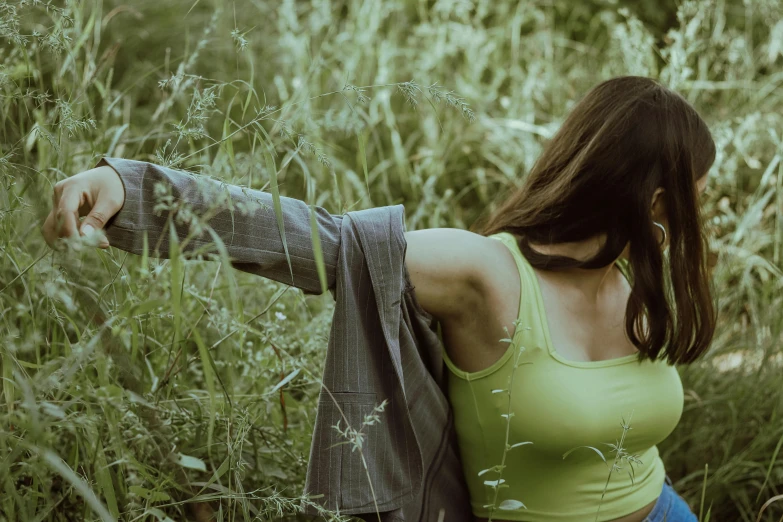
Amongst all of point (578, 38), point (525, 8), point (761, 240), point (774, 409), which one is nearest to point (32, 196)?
point (774, 409)

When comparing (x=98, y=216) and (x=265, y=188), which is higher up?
(x=98, y=216)

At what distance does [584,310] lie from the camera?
1568mm

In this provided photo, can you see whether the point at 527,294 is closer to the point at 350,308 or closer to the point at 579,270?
the point at 579,270

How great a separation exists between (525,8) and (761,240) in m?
1.76

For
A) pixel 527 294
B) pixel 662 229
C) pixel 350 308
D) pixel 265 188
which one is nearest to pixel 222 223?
pixel 350 308

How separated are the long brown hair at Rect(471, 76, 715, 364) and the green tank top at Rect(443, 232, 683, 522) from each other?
2.8 inches

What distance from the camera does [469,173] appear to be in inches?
120

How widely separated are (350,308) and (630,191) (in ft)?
2.09

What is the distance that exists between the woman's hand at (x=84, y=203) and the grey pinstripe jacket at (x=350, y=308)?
1cm

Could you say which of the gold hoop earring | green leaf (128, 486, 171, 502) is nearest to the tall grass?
green leaf (128, 486, 171, 502)

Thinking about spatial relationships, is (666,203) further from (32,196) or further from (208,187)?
(32,196)

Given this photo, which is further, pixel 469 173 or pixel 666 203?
pixel 469 173

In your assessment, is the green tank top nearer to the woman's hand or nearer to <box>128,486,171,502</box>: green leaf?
<box>128,486,171,502</box>: green leaf

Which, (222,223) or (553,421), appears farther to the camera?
(553,421)
